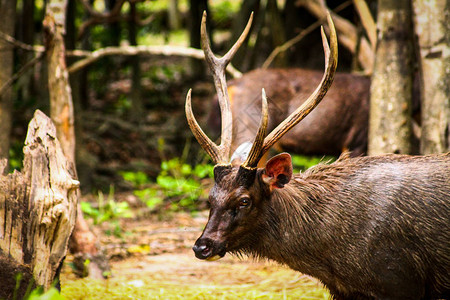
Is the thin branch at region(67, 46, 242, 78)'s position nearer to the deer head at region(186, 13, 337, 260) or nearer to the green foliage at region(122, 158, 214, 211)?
the green foliage at region(122, 158, 214, 211)

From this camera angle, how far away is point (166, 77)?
14.4 metres

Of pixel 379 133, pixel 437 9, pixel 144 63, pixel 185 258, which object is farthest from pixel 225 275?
pixel 144 63

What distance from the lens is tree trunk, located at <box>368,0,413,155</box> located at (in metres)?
5.72

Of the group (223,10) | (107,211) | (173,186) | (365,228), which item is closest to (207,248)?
(365,228)

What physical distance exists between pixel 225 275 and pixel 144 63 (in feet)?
34.9

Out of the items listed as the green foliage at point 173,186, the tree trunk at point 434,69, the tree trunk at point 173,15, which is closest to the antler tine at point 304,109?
the tree trunk at point 434,69

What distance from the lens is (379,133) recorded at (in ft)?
19.0

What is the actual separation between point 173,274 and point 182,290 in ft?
2.63

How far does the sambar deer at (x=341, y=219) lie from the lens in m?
3.97

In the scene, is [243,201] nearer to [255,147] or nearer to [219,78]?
[255,147]

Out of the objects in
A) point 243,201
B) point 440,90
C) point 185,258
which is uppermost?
point 440,90

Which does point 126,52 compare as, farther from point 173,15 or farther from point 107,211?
point 173,15

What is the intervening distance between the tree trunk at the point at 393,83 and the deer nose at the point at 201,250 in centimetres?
249

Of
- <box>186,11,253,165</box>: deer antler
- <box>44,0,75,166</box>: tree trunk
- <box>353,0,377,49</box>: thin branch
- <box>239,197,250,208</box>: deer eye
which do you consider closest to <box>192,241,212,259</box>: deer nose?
<box>239,197,250,208</box>: deer eye
